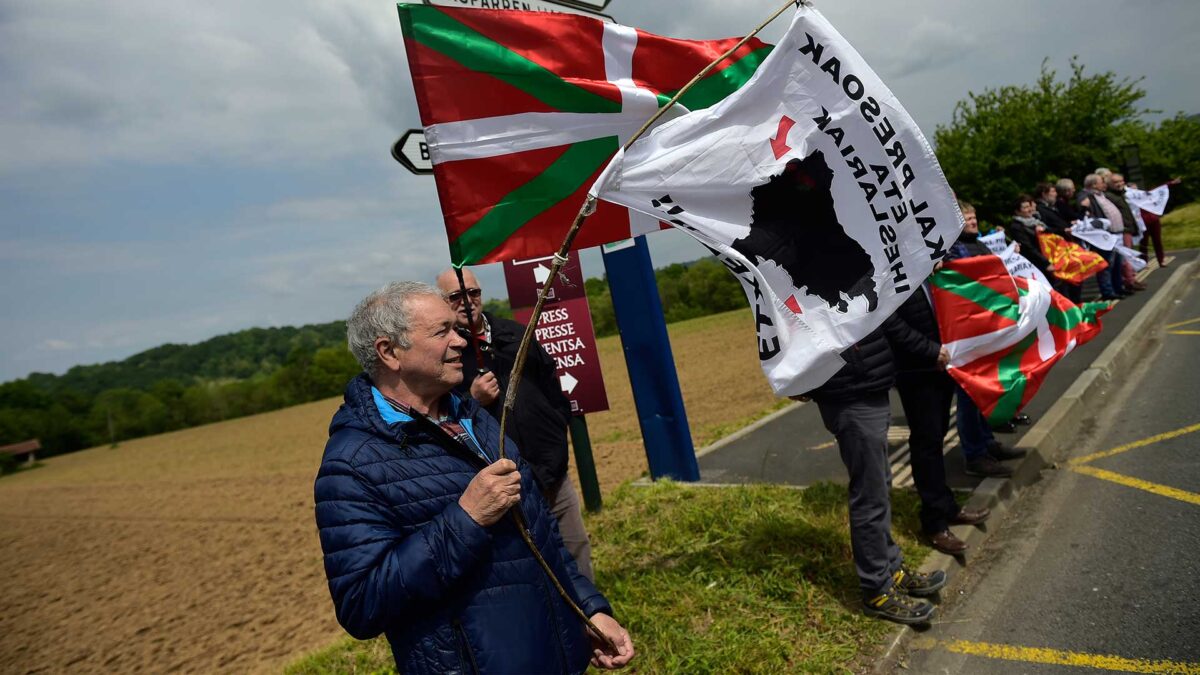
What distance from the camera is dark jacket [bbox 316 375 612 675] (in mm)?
1708

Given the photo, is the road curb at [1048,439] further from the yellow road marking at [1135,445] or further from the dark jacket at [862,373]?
the dark jacket at [862,373]

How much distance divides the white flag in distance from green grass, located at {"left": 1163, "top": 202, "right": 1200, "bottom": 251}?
680 inches

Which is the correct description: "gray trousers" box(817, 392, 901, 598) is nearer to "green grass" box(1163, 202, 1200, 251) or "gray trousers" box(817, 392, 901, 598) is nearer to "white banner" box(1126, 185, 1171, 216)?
"white banner" box(1126, 185, 1171, 216)

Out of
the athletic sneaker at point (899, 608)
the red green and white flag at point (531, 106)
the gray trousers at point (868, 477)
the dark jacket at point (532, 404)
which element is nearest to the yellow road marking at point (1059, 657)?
the athletic sneaker at point (899, 608)

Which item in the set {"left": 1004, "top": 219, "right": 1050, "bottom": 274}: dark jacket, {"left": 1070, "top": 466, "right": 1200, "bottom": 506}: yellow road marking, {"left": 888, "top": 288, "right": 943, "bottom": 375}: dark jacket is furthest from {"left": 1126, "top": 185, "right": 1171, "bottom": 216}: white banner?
{"left": 888, "top": 288, "right": 943, "bottom": 375}: dark jacket

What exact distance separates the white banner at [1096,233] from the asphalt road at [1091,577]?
487cm

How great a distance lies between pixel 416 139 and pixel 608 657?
2.38 m

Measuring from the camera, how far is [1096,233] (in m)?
9.41

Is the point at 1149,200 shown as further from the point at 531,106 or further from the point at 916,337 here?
the point at 531,106

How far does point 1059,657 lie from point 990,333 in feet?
6.50

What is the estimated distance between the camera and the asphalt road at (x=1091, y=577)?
2977 mm

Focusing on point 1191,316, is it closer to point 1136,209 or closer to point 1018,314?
point 1136,209

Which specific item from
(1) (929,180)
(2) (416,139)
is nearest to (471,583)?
(2) (416,139)

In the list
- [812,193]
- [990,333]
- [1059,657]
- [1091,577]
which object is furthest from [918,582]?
[812,193]
